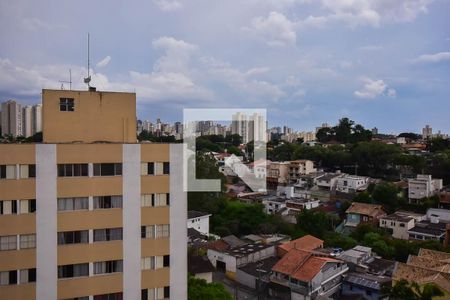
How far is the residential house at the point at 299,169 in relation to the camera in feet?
72.0

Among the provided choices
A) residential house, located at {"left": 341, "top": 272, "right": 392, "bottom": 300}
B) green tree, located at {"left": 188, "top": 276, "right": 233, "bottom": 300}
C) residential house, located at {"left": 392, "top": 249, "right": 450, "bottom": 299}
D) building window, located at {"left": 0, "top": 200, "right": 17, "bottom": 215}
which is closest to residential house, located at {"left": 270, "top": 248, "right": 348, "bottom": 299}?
residential house, located at {"left": 341, "top": 272, "right": 392, "bottom": 300}

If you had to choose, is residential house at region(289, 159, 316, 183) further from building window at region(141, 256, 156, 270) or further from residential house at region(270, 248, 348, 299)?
building window at region(141, 256, 156, 270)

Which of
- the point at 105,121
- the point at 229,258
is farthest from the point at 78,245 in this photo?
the point at 229,258

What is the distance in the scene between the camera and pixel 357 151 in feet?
70.5

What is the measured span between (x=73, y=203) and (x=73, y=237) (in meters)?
0.36

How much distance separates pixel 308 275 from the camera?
28.0 feet

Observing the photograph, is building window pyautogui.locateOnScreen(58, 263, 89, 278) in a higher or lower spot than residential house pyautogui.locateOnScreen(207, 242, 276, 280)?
higher

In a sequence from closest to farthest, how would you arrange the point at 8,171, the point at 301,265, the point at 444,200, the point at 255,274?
1. the point at 8,171
2. the point at 301,265
3. the point at 255,274
4. the point at 444,200

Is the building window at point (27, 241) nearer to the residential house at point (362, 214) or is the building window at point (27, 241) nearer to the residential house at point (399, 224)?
the residential house at point (399, 224)

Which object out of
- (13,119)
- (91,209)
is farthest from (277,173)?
(91,209)

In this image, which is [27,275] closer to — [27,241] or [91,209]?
[27,241]

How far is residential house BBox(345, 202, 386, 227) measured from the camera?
13828 mm

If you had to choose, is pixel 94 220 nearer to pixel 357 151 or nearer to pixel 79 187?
pixel 79 187

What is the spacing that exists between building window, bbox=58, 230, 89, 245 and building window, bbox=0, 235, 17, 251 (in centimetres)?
43
